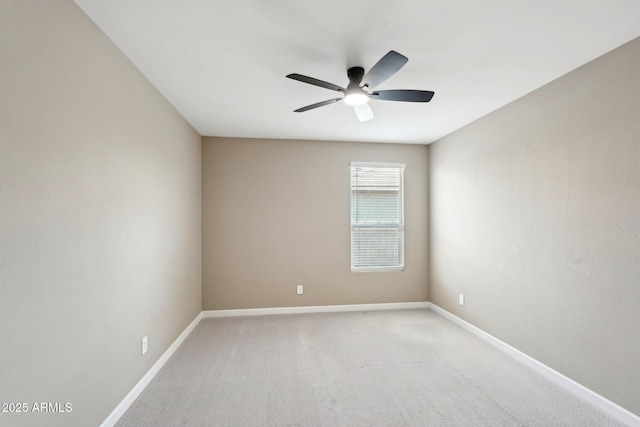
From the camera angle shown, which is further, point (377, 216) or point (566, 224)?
point (377, 216)

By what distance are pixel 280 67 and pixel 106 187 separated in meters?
1.46

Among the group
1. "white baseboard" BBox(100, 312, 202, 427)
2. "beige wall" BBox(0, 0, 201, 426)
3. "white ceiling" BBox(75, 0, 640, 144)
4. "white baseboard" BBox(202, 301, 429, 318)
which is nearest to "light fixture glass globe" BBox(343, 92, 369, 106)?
"white ceiling" BBox(75, 0, 640, 144)

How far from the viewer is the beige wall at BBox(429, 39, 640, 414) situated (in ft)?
6.13

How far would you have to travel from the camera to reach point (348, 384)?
2.29m

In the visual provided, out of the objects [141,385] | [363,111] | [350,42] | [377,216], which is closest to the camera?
[350,42]

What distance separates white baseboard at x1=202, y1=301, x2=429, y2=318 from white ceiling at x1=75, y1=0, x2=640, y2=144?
8.77 ft

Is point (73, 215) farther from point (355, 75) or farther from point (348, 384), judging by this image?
point (348, 384)

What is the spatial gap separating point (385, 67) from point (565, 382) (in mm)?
2776

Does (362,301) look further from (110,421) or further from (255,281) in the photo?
(110,421)

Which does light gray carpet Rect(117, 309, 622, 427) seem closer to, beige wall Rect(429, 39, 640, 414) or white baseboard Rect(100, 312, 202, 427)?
white baseboard Rect(100, 312, 202, 427)

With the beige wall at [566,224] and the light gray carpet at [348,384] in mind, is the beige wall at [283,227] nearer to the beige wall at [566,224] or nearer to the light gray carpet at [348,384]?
the light gray carpet at [348,384]

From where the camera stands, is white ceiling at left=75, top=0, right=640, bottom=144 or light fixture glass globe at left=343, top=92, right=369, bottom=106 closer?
white ceiling at left=75, top=0, right=640, bottom=144

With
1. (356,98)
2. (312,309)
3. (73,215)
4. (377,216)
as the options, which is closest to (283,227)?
(312,309)

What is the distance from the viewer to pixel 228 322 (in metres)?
3.67
